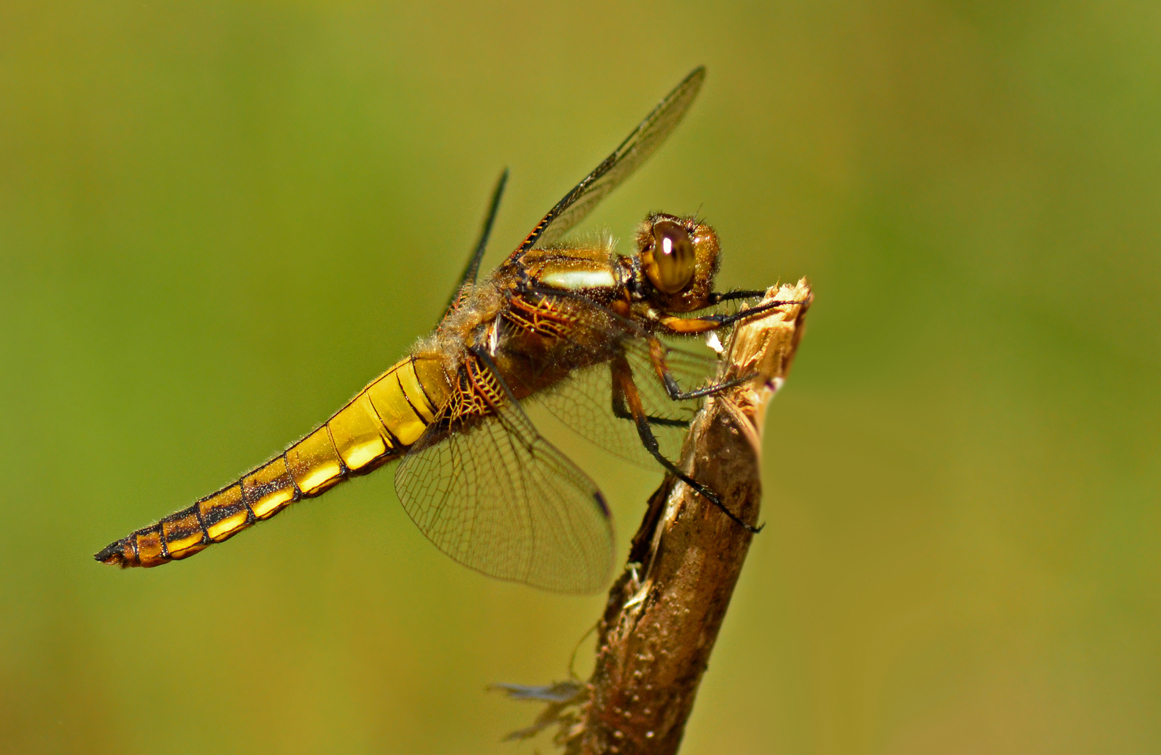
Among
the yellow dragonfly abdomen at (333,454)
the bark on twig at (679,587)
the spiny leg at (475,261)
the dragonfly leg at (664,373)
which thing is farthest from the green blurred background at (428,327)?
the bark on twig at (679,587)

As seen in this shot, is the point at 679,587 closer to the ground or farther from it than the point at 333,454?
closer to the ground

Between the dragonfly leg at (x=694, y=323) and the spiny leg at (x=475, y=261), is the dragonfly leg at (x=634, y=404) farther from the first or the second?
the spiny leg at (x=475, y=261)

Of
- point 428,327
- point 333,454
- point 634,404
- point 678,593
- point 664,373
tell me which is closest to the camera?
point 678,593

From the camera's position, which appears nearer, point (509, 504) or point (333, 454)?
point (509, 504)

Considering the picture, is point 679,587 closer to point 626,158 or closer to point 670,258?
point 670,258

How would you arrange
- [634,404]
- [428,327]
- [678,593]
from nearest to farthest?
1. [678,593]
2. [634,404]
3. [428,327]

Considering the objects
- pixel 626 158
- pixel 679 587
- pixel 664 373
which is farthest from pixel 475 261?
pixel 679 587

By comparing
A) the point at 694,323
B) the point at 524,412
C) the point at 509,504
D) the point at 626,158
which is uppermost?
the point at 626,158

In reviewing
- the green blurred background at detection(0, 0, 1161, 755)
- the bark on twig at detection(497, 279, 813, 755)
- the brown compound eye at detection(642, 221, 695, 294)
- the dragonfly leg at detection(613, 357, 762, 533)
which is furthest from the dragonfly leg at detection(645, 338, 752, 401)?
the green blurred background at detection(0, 0, 1161, 755)
